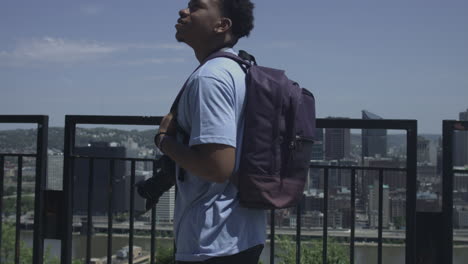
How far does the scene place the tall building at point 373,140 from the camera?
10.3 ft

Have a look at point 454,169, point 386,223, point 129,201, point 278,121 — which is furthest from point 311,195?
point 278,121

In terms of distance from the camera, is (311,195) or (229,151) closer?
(229,151)

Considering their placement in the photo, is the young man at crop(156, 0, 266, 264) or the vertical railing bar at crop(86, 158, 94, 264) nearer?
the young man at crop(156, 0, 266, 264)

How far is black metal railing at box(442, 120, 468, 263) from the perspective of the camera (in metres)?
3.07

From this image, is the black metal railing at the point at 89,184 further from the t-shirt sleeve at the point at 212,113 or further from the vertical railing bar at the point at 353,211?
the t-shirt sleeve at the point at 212,113

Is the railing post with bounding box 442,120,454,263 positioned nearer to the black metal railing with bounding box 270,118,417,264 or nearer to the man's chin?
the black metal railing with bounding box 270,118,417,264

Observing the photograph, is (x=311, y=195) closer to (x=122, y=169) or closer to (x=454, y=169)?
(x=454, y=169)

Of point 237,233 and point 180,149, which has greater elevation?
point 180,149

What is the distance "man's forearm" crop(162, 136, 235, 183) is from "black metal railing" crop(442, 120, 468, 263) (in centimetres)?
181

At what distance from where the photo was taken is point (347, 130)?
3.18 metres

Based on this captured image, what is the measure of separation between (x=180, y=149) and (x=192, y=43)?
405mm

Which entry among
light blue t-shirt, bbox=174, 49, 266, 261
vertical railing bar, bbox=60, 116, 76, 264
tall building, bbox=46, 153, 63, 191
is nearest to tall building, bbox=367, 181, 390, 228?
light blue t-shirt, bbox=174, 49, 266, 261

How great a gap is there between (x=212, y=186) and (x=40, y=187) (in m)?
2.27

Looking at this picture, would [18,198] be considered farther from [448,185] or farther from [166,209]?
[448,185]
